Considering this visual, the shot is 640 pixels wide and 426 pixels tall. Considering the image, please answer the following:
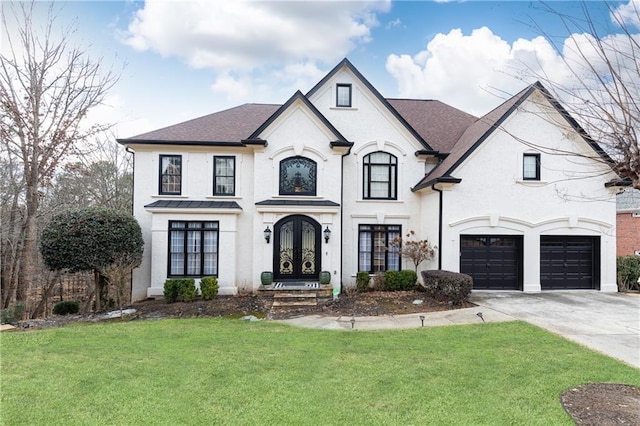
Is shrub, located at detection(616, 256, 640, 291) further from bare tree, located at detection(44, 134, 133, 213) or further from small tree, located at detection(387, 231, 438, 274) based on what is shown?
bare tree, located at detection(44, 134, 133, 213)

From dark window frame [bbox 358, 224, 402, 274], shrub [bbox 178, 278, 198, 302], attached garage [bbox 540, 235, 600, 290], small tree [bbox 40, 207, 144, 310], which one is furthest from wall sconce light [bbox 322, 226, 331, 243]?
attached garage [bbox 540, 235, 600, 290]

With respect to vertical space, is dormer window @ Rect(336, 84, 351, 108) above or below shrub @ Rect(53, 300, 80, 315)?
above

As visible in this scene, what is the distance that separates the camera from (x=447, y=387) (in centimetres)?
496

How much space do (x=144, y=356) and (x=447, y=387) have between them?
212 inches

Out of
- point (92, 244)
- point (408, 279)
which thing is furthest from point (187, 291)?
point (408, 279)

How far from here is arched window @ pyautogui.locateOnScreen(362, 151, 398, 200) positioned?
1451 centimetres

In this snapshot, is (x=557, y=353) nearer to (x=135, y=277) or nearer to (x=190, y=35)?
(x=135, y=277)

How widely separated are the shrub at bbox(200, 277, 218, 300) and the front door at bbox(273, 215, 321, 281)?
2.39 metres

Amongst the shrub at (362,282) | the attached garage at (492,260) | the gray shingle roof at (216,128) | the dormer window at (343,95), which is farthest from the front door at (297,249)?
the attached garage at (492,260)

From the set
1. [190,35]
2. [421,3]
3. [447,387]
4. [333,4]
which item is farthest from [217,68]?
[447,387]

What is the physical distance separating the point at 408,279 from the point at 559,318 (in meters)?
5.14

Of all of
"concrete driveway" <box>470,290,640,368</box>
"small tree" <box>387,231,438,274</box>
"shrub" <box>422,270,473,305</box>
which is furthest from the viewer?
"small tree" <box>387,231,438,274</box>

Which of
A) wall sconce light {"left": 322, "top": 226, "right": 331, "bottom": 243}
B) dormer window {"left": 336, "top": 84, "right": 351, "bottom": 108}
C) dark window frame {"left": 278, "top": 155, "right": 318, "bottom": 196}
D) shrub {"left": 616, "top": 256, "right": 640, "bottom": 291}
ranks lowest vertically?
shrub {"left": 616, "top": 256, "right": 640, "bottom": 291}

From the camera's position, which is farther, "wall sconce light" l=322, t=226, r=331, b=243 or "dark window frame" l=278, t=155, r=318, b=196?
"dark window frame" l=278, t=155, r=318, b=196
